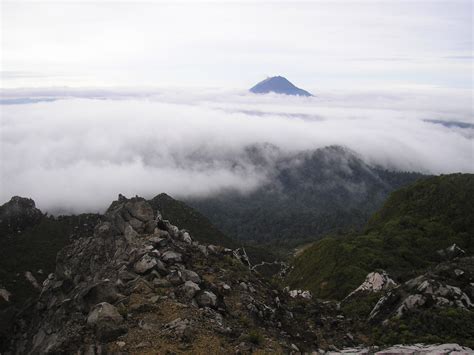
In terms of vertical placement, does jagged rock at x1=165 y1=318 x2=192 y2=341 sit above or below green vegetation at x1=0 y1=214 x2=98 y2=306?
above

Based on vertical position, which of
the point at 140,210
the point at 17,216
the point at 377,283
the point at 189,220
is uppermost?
the point at 140,210

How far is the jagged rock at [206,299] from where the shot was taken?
58.7 feet

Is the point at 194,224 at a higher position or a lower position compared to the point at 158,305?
lower

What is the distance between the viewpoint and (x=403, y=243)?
50.2 metres

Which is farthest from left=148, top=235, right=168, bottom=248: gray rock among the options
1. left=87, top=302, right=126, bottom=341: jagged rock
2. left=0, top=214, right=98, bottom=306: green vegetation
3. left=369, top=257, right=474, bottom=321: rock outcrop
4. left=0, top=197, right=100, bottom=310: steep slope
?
left=0, top=214, right=98, bottom=306: green vegetation

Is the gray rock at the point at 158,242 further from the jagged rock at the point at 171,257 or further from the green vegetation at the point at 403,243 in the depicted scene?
the green vegetation at the point at 403,243

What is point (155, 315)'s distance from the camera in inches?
664

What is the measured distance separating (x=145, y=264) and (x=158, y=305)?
3.21 m

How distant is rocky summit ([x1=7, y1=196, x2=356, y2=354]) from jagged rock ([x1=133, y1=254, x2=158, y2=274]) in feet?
0.16

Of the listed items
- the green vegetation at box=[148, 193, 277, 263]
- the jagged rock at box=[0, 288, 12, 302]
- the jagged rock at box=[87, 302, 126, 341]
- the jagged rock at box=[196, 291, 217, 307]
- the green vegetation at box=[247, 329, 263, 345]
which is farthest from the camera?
the green vegetation at box=[148, 193, 277, 263]

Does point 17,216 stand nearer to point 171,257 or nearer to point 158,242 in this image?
point 158,242

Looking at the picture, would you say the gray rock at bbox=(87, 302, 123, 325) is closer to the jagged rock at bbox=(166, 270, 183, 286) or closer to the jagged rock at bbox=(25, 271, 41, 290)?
the jagged rock at bbox=(166, 270, 183, 286)

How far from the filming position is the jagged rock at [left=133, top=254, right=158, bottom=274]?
65.4 feet

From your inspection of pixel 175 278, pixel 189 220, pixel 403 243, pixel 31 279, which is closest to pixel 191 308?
pixel 175 278
